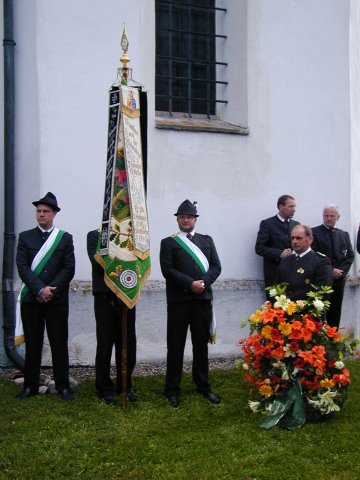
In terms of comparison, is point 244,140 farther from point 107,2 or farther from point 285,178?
point 107,2

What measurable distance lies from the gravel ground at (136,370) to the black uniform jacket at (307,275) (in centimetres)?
223

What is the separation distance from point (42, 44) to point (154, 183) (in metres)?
2.15

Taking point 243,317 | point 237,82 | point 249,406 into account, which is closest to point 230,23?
point 237,82

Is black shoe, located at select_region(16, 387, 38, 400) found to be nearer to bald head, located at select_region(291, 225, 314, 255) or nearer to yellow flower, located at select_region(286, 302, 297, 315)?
yellow flower, located at select_region(286, 302, 297, 315)

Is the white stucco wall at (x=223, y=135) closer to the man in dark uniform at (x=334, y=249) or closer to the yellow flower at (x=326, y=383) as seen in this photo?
the man in dark uniform at (x=334, y=249)

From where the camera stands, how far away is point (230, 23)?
9469 mm

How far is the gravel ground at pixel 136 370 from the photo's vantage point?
7.74 meters

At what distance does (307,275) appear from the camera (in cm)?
642

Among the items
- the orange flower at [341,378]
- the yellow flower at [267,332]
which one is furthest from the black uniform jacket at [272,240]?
the orange flower at [341,378]

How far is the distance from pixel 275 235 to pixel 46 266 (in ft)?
10.8

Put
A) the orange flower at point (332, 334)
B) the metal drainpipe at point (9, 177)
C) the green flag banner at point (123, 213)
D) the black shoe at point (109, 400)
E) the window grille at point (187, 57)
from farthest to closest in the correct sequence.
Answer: the window grille at point (187, 57)
the metal drainpipe at point (9, 177)
the black shoe at point (109, 400)
the green flag banner at point (123, 213)
the orange flower at point (332, 334)

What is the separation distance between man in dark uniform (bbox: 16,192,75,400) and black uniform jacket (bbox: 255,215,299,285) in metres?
2.90

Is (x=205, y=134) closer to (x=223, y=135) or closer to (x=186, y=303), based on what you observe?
(x=223, y=135)

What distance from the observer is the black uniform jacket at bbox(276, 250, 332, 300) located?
21.0 feet
